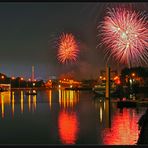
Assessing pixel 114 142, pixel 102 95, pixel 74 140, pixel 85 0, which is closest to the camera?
pixel 85 0

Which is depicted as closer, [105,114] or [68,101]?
[105,114]

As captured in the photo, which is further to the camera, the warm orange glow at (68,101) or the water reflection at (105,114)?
the warm orange glow at (68,101)

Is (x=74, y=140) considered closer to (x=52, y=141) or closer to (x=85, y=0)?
(x=52, y=141)

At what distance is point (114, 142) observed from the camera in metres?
22.6

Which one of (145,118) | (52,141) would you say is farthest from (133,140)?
(145,118)

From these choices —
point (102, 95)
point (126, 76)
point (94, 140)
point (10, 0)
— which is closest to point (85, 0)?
point (10, 0)

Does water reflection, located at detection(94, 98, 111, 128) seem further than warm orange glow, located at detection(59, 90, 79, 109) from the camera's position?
No

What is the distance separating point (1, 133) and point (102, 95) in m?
67.3

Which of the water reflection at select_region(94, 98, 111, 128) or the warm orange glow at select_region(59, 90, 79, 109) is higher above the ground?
the water reflection at select_region(94, 98, 111, 128)

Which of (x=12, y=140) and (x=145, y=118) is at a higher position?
(x=145, y=118)

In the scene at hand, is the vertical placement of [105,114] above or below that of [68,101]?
above

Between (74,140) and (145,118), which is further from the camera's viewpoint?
(74,140)

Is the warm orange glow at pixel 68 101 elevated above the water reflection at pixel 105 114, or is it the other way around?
the water reflection at pixel 105 114

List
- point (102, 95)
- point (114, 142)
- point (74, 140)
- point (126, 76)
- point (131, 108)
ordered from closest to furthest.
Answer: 1. point (114, 142)
2. point (74, 140)
3. point (131, 108)
4. point (102, 95)
5. point (126, 76)
